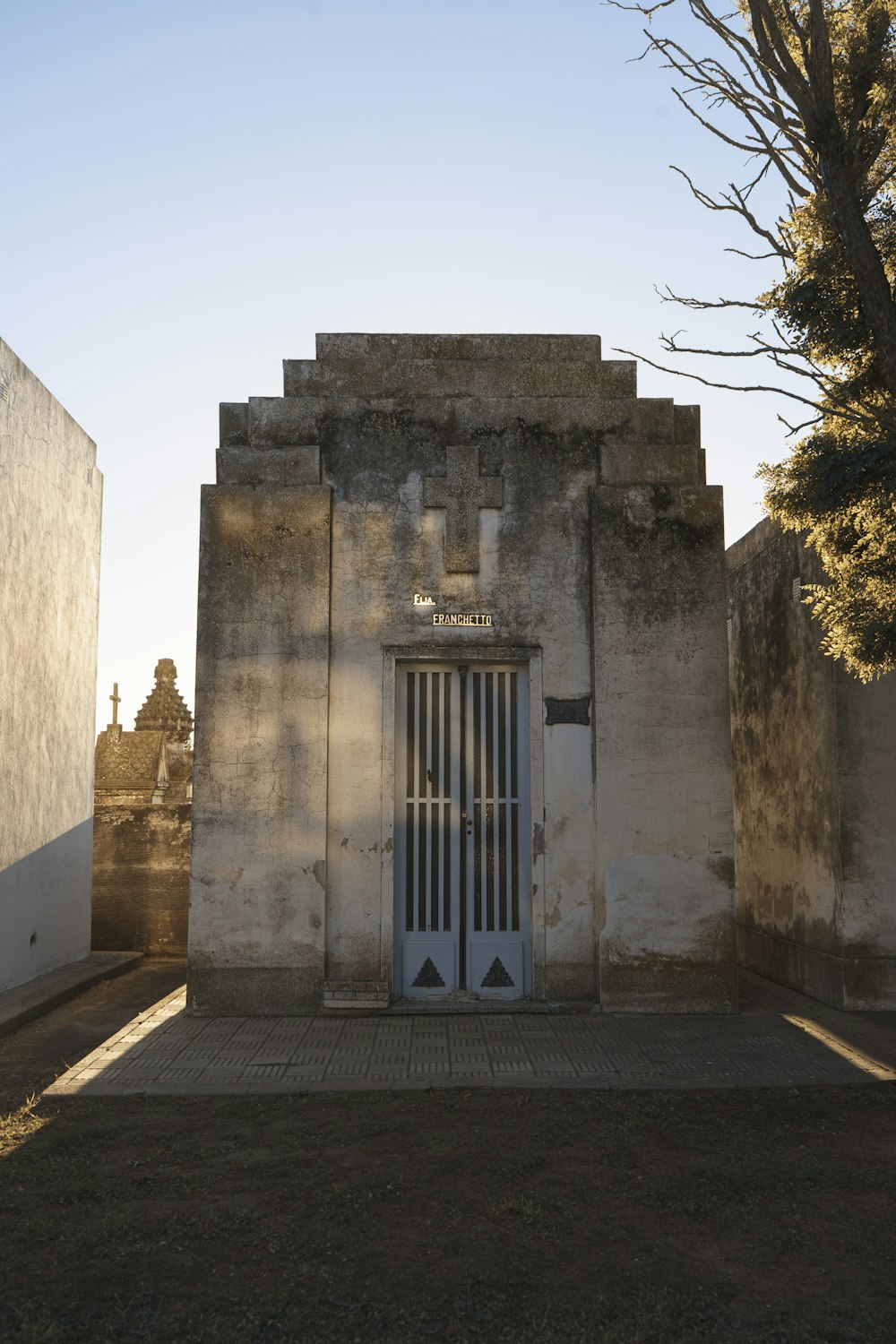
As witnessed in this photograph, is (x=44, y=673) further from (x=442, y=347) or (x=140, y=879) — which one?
(x=442, y=347)

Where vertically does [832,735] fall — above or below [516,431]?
below

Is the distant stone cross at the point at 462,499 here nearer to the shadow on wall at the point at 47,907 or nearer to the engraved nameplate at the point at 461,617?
the engraved nameplate at the point at 461,617

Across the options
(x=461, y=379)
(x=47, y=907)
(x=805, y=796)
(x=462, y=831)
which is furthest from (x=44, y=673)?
(x=805, y=796)

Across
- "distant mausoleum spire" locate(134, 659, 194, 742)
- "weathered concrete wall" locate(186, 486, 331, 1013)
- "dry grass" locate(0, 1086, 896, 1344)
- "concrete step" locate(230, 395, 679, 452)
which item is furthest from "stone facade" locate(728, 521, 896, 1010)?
"distant mausoleum spire" locate(134, 659, 194, 742)

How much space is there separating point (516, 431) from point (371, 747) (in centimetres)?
289

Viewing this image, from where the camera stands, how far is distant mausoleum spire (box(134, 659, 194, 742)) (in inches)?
1001

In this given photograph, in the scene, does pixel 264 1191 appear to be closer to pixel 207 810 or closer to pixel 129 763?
pixel 207 810

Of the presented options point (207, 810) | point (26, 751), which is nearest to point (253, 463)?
point (207, 810)

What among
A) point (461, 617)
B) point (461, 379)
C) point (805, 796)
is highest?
point (461, 379)

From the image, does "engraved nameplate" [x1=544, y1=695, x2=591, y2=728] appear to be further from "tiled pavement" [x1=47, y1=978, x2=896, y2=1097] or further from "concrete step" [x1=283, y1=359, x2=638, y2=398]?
"concrete step" [x1=283, y1=359, x2=638, y2=398]

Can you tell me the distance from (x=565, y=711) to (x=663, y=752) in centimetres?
84

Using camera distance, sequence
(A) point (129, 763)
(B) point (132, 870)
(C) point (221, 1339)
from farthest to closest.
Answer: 1. (A) point (129, 763)
2. (B) point (132, 870)
3. (C) point (221, 1339)

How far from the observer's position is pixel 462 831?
29.0ft

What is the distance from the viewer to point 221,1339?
3664 mm
